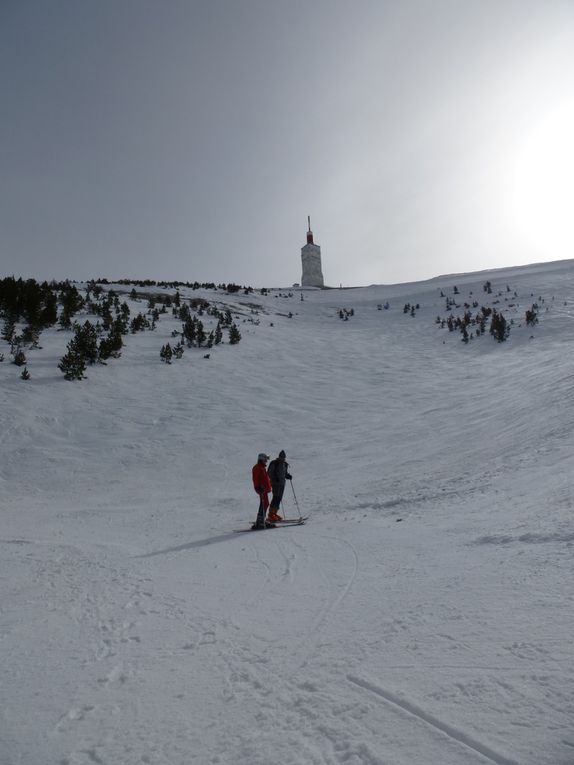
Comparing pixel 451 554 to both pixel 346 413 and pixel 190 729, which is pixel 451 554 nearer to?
pixel 190 729

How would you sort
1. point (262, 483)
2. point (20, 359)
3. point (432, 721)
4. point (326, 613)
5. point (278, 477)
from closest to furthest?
1. point (432, 721)
2. point (326, 613)
3. point (262, 483)
4. point (278, 477)
5. point (20, 359)

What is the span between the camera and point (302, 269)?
60.6 metres

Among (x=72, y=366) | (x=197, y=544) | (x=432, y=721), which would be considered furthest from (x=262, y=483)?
(x=72, y=366)

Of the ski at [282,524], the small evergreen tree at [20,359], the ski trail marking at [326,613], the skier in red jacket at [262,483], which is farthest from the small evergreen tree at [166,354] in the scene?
the ski trail marking at [326,613]

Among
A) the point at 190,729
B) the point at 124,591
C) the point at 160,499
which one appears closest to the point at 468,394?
the point at 160,499

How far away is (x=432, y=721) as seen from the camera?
2410 millimetres

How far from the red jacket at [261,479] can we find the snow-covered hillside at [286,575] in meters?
0.71

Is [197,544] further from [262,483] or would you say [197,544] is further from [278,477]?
[278,477]

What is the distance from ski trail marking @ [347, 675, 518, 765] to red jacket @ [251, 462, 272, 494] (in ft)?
15.5

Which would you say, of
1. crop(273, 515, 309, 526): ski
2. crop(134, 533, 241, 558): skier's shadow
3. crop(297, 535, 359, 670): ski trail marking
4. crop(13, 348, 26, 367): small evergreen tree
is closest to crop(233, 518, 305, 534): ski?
crop(273, 515, 309, 526): ski

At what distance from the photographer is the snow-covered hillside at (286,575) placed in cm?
247

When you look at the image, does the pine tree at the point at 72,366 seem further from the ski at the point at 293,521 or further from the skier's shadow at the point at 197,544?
the ski at the point at 293,521

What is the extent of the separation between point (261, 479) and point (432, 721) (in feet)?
17.4

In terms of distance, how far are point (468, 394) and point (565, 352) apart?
A: 13.0ft
